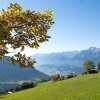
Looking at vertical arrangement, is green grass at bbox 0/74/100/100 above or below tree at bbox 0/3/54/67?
below

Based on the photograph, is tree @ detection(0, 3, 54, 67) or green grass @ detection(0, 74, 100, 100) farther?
green grass @ detection(0, 74, 100, 100)

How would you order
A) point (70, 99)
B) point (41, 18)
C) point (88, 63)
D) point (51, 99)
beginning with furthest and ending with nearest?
1. point (88, 63)
2. point (51, 99)
3. point (70, 99)
4. point (41, 18)

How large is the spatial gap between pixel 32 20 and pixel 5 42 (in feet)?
7.44

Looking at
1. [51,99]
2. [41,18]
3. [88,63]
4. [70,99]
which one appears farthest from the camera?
[88,63]

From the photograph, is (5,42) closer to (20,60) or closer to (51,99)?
(20,60)

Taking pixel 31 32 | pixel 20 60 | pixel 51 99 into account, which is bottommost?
pixel 51 99

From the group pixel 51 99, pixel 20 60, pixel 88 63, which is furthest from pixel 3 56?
pixel 88 63

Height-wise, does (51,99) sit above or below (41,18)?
below

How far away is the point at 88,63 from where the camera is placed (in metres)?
170

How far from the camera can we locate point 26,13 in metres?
25.1

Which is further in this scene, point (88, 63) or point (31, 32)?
point (88, 63)

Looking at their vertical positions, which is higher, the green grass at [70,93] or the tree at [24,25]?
the tree at [24,25]

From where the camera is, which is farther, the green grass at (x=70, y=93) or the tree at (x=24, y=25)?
the green grass at (x=70, y=93)

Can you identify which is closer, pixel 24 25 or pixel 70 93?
pixel 24 25
